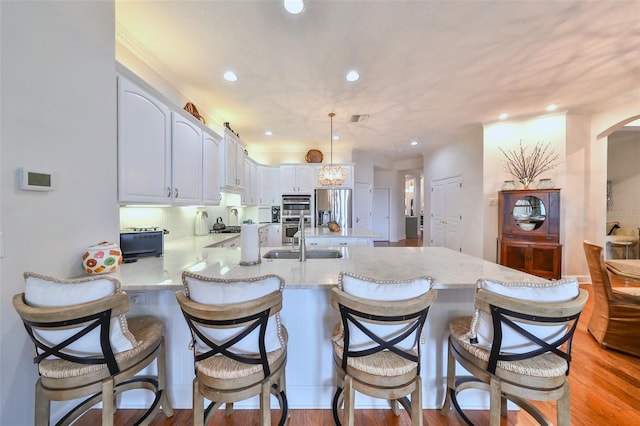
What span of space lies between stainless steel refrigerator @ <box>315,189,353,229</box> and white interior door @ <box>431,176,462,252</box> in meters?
2.33

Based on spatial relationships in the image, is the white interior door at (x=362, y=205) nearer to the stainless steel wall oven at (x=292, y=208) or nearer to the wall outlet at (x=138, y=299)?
the stainless steel wall oven at (x=292, y=208)

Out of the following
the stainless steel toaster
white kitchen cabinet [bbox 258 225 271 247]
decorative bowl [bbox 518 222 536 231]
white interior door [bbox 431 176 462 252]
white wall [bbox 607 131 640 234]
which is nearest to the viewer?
the stainless steel toaster

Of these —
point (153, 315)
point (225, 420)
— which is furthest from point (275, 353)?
point (153, 315)

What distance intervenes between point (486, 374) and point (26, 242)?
2371 mm

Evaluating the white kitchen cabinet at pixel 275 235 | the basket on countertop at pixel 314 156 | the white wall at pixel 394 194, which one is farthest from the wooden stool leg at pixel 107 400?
the white wall at pixel 394 194

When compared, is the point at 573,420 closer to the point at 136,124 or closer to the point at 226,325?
the point at 226,325

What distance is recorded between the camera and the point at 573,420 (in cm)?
145

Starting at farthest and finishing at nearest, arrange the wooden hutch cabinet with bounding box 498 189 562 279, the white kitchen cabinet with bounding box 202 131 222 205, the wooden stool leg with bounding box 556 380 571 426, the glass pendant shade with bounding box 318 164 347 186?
the glass pendant shade with bounding box 318 164 347 186 < the wooden hutch cabinet with bounding box 498 189 562 279 < the white kitchen cabinet with bounding box 202 131 222 205 < the wooden stool leg with bounding box 556 380 571 426

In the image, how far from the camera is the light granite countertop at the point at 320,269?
4.19 feet

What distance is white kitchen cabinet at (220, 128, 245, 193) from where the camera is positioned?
3182mm

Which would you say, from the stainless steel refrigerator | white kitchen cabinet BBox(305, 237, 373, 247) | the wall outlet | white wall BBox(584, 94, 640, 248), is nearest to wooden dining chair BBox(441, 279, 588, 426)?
the wall outlet

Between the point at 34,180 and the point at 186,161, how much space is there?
1155 mm

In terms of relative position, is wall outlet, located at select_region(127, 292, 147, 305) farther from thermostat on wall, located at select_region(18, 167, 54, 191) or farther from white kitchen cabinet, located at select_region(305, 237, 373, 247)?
white kitchen cabinet, located at select_region(305, 237, 373, 247)

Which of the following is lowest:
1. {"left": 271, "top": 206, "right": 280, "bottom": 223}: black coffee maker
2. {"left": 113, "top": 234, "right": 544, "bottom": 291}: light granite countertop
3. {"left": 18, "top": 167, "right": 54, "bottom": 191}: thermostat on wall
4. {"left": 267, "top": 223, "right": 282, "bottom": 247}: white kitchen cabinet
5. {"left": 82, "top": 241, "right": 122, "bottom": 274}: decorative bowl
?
{"left": 267, "top": 223, "right": 282, "bottom": 247}: white kitchen cabinet
